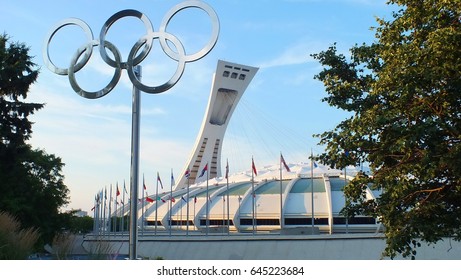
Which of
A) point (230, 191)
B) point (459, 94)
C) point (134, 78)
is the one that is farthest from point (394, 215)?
point (230, 191)

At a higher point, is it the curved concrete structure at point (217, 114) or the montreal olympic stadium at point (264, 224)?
the curved concrete structure at point (217, 114)

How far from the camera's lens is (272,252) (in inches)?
1204

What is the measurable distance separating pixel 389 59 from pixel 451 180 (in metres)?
3.15

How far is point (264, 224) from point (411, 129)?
30045 mm

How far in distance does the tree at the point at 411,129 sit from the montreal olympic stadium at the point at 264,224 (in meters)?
6.77

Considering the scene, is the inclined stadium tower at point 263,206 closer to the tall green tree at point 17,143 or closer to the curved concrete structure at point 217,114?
the tall green tree at point 17,143

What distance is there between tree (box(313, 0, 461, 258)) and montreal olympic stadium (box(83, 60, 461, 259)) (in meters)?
6.77

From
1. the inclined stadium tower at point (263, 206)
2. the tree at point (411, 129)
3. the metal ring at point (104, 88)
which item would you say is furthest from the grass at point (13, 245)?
the inclined stadium tower at point (263, 206)

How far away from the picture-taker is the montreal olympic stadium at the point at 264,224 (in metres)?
29.9

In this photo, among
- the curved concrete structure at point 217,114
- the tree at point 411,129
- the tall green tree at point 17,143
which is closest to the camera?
the tree at point 411,129

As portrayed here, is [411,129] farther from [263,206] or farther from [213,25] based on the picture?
[263,206]

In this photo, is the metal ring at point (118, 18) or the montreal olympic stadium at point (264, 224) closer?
the metal ring at point (118, 18)

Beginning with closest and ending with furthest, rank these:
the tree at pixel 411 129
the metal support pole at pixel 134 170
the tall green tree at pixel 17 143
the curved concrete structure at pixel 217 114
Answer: the tree at pixel 411 129
the metal support pole at pixel 134 170
the tall green tree at pixel 17 143
the curved concrete structure at pixel 217 114

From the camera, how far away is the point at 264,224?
132ft
